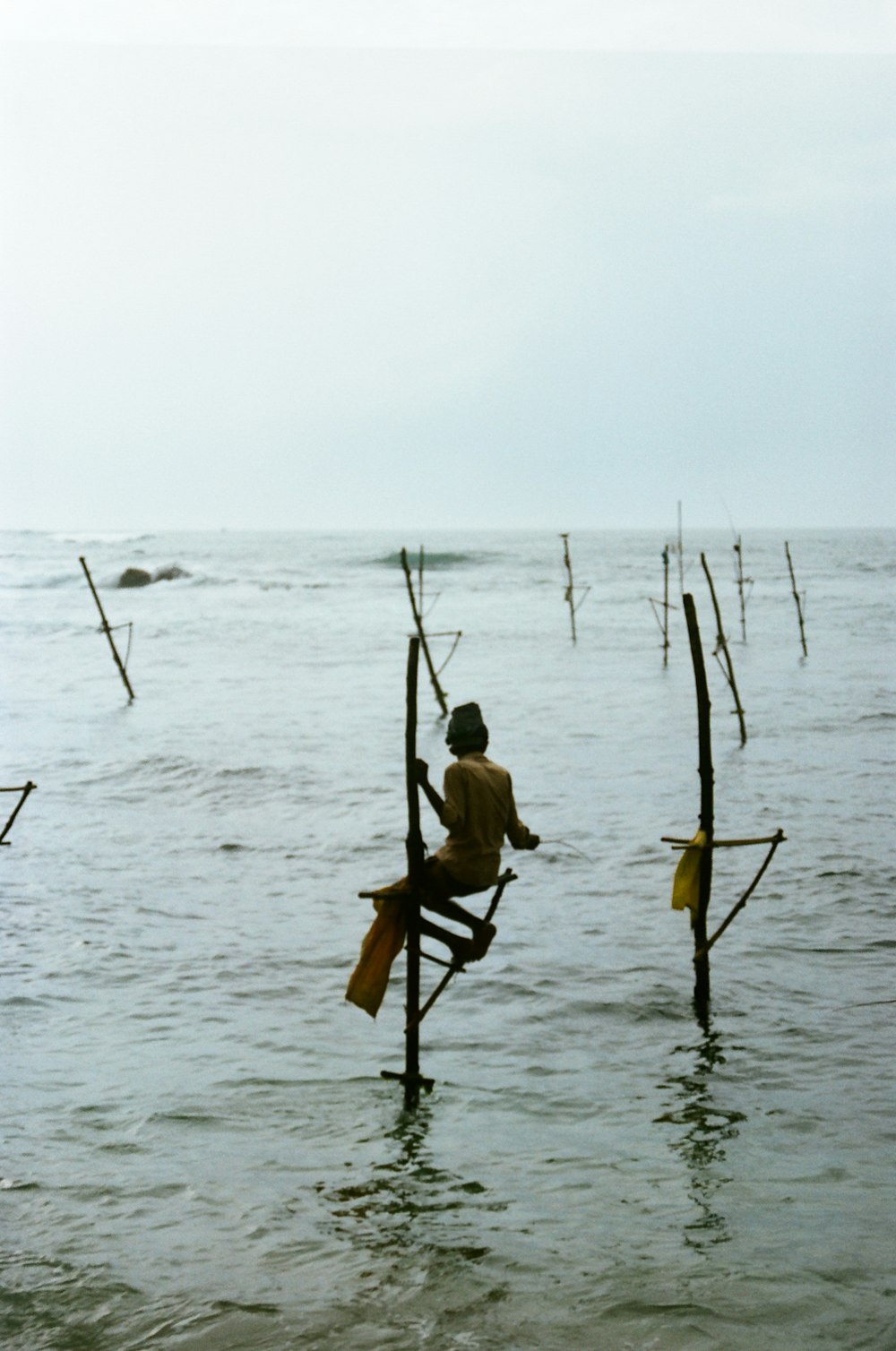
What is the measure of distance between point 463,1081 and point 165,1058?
177 centimetres

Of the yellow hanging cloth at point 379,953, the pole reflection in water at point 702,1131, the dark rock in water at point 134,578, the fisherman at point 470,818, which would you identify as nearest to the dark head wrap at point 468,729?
the fisherman at point 470,818

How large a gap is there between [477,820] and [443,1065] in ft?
7.16

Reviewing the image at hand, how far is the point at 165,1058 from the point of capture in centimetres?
782

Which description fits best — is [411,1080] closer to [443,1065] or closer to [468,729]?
[443,1065]

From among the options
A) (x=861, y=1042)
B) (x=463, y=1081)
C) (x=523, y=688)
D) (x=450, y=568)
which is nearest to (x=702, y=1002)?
(x=861, y=1042)

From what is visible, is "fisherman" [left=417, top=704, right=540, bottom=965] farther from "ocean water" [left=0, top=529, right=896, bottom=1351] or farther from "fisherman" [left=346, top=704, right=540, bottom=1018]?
"ocean water" [left=0, top=529, right=896, bottom=1351]

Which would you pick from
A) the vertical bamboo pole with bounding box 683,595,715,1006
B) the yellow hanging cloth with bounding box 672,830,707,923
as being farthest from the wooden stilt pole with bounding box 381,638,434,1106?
the vertical bamboo pole with bounding box 683,595,715,1006

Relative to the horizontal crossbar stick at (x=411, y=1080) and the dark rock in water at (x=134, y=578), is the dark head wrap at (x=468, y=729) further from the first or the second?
the dark rock in water at (x=134, y=578)

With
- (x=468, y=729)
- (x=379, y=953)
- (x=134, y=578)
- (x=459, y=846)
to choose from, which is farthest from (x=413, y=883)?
(x=134, y=578)

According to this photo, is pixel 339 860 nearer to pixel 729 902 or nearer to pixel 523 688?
pixel 729 902

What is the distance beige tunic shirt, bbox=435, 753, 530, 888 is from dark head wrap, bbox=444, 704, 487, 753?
65 mm

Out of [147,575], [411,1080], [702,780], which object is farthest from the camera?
[147,575]

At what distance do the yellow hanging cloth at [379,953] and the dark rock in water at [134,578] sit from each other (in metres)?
60.5

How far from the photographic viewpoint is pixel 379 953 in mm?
6590
